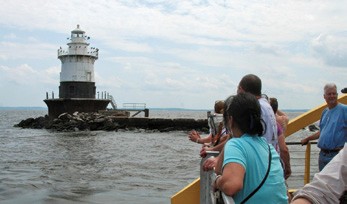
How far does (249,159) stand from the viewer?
2283 millimetres

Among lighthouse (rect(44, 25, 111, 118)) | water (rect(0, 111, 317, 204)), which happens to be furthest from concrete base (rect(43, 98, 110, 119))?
water (rect(0, 111, 317, 204))

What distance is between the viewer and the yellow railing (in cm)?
432

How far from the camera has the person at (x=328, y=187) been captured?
146cm

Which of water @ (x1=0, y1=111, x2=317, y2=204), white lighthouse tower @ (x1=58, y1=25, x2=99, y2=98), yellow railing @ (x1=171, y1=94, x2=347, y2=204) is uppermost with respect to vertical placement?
white lighthouse tower @ (x1=58, y1=25, x2=99, y2=98)

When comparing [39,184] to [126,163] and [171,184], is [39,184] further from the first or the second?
[126,163]

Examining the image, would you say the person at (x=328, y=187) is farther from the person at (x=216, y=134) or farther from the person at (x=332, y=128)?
the person at (x=332, y=128)

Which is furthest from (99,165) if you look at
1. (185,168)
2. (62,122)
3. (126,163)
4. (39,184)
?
(62,122)

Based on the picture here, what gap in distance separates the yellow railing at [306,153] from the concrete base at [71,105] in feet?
144

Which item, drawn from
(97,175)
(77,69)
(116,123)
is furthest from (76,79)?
(97,175)

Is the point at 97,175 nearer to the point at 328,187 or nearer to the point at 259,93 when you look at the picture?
the point at 259,93

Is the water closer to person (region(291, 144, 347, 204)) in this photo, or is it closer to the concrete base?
person (region(291, 144, 347, 204))

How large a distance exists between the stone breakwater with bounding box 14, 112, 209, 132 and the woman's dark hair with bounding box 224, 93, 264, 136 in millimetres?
40665

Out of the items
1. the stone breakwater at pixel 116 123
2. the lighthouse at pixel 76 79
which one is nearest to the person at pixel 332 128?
the stone breakwater at pixel 116 123

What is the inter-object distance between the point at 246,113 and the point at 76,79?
47.1 m
